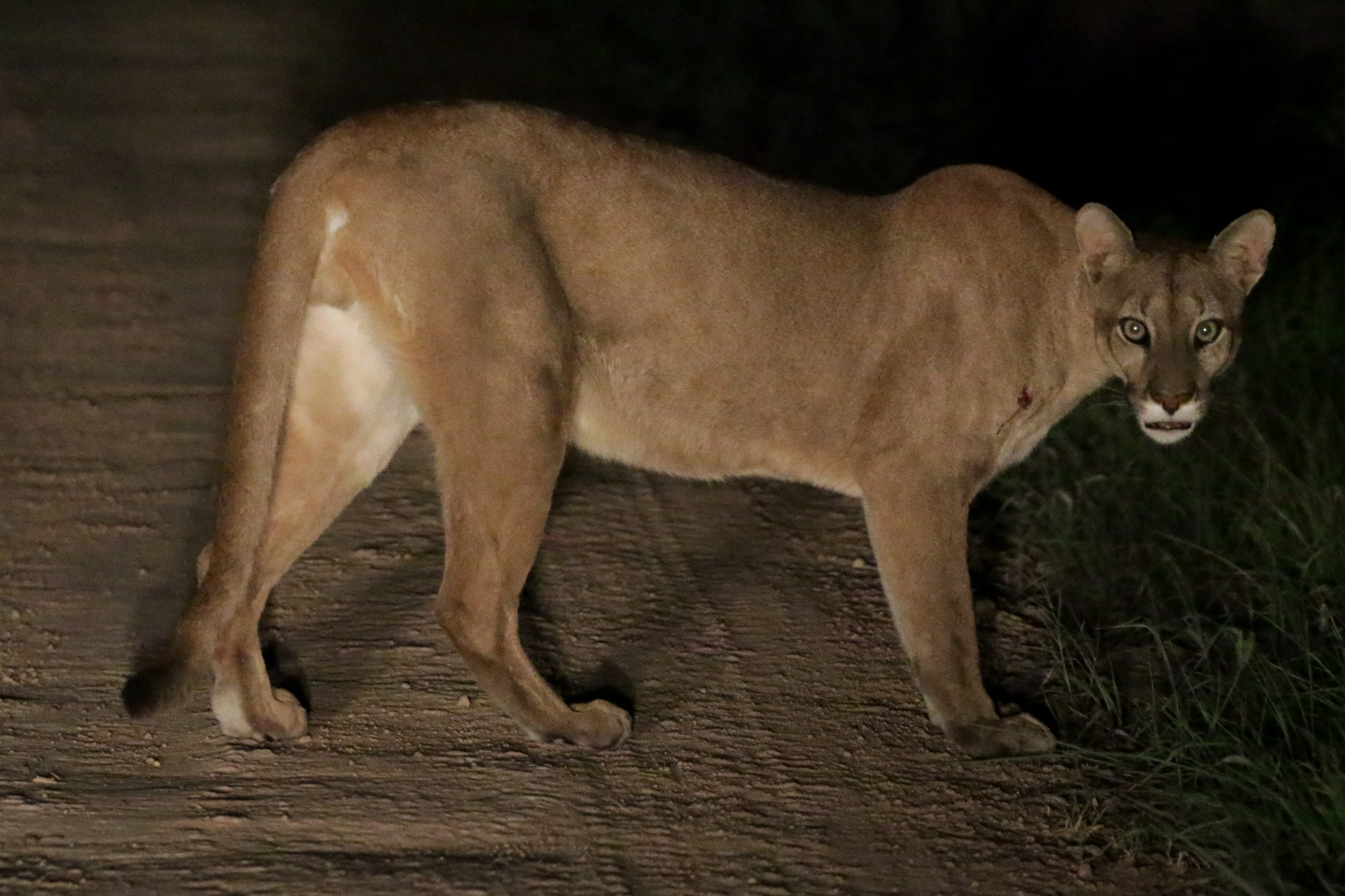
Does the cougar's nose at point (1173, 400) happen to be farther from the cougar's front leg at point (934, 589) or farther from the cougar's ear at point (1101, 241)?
the cougar's front leg at point (934, 589)

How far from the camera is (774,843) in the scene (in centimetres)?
390

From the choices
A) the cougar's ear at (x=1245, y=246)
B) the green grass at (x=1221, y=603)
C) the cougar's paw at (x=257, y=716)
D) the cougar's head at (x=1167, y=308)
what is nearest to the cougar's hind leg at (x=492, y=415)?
the cougar's paw at (x=257, y=716)

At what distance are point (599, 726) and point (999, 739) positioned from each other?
1002 mm

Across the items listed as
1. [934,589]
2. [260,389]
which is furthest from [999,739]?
[260,389]

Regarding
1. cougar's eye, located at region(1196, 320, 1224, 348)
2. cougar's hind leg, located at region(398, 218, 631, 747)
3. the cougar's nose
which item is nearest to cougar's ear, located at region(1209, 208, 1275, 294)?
cougar's eye, located at region(1196, 320, 1224, 348)

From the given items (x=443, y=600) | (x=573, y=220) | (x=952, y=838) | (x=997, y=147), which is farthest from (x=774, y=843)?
(x=997, y=147)

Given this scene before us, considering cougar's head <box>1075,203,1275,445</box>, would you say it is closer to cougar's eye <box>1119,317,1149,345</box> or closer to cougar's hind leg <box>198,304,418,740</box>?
cougar's eye <box>1119,317,1149,345</box>

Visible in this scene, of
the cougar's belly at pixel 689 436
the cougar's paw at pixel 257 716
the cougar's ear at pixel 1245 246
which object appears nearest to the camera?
the cougar's paw at pixel 257 716

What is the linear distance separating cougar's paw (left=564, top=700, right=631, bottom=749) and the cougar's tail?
2.81 feet

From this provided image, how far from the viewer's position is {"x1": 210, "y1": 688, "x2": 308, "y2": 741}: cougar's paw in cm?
415

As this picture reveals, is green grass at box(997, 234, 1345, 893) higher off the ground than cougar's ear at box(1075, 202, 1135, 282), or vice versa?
cougar's ear at box(1075, 202, 1135, 282)

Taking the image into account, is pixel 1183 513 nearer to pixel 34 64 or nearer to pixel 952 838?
pixel 952 838

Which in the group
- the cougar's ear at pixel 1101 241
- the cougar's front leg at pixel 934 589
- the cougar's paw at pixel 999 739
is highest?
the cougar's ear at pixel 1101 241

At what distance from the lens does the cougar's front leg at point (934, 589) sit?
4.46m
